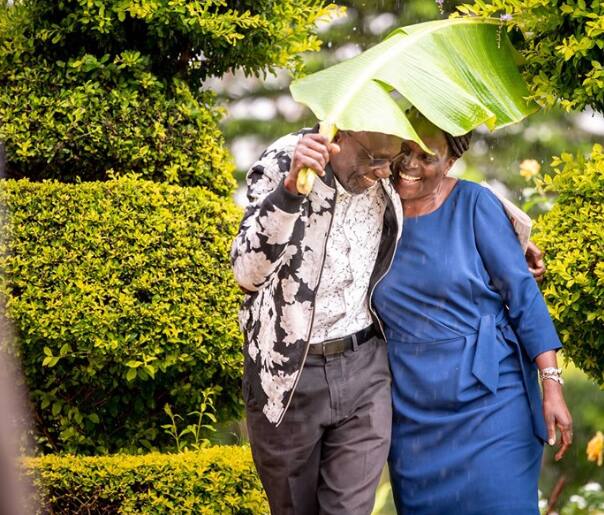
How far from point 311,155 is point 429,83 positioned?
3.18ft

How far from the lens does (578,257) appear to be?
14.7 feet

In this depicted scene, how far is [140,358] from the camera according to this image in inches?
205

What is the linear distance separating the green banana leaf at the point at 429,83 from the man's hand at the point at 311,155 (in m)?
0.24

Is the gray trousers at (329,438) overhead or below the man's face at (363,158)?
below

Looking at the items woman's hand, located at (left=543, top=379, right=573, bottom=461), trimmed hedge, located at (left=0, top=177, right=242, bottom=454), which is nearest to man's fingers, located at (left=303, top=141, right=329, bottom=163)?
woman's hand, located at (left=543, top=379, right=573, bottom=461)

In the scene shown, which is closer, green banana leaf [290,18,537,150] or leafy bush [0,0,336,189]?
green banana leaf [290,18,537,150]

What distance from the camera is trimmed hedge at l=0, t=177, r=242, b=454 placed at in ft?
16.8

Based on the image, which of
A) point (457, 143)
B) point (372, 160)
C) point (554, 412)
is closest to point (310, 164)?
point (372, 160)

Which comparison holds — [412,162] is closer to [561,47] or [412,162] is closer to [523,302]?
[523,302]

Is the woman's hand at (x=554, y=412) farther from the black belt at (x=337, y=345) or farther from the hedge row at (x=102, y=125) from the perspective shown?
the hedge row at (x=102, y=125)

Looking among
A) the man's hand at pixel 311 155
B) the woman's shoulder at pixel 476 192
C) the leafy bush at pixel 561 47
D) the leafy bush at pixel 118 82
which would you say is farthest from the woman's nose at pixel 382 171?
the leafy bush at pixel 118 82

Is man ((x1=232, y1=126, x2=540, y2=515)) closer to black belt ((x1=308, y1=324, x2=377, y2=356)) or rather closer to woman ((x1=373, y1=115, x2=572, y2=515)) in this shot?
black belt ((x1=308, y1=324, x2=377, y2=356))

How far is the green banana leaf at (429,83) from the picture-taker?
3.59 meters

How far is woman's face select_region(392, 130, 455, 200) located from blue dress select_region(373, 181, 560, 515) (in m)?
0.17
